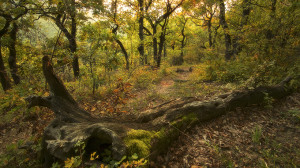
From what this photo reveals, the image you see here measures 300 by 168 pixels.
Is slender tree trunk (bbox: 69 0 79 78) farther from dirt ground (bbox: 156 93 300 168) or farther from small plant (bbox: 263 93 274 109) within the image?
small plant (bbox: 263 93 274 109)

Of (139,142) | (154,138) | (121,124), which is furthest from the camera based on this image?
(121,124)

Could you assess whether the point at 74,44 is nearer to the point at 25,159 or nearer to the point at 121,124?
the point at 25,159

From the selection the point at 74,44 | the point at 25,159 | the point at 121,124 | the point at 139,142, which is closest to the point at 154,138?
the point at 139,142

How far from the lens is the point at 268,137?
3.24m

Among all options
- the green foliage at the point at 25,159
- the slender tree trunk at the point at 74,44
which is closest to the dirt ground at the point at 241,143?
the green foliage at the point at 25,159

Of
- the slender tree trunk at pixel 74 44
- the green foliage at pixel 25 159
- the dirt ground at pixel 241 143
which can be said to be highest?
the slender tree trunk at pixel 74 44

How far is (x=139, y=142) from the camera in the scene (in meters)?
2.49

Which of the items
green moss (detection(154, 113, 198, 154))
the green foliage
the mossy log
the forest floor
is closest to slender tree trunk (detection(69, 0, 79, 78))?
the mossy log

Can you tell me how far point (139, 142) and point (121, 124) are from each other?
2.99 ft

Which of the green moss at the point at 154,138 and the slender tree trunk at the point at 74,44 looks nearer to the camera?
the green moss at the point at 154,138

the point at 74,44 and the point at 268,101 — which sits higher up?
the point at 74,44

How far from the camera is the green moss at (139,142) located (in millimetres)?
2345

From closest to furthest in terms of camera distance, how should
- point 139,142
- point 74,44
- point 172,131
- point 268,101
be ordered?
point 139,142 → point 172,131 → point 268,101 → point 74,44

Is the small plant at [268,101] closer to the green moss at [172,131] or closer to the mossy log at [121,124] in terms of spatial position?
the mossy log at [121,124]
